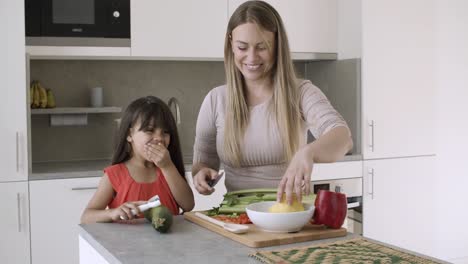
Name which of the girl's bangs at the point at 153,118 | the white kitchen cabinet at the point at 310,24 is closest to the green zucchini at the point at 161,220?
the girl's bangs at the point at 153,118

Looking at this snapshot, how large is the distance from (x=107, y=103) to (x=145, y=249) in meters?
2.31

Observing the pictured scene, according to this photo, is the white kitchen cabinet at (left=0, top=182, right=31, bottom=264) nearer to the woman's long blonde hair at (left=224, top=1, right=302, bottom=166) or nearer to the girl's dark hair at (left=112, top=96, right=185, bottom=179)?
the girl's dark hair at (left=112, top=96, right=185, bottom=179)

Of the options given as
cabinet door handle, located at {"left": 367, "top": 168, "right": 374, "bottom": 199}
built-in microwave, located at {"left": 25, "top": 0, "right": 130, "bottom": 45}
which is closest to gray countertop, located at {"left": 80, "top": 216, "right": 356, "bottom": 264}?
built-in microwave, located at {"left": 25, "top": 0, "right": 130, "bottom": 45}

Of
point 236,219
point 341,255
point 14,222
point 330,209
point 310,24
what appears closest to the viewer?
point 341,255

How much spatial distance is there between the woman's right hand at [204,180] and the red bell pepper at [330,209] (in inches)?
16.5

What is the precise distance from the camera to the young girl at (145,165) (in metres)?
2.06

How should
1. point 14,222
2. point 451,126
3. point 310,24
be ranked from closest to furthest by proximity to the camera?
point 14,222 < point 310,24 < point 451,126

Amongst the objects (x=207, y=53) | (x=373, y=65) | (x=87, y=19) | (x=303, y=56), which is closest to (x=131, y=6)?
(x=87, y=19)

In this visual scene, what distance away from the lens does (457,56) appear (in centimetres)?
404

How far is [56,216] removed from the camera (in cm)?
305

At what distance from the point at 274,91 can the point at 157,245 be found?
28.6 inches

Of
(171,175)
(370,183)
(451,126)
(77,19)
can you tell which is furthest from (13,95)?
(451,126)

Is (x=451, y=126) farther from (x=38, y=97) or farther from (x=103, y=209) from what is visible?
(x=103, y=209)

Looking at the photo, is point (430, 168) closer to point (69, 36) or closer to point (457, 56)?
point (457, 56)
